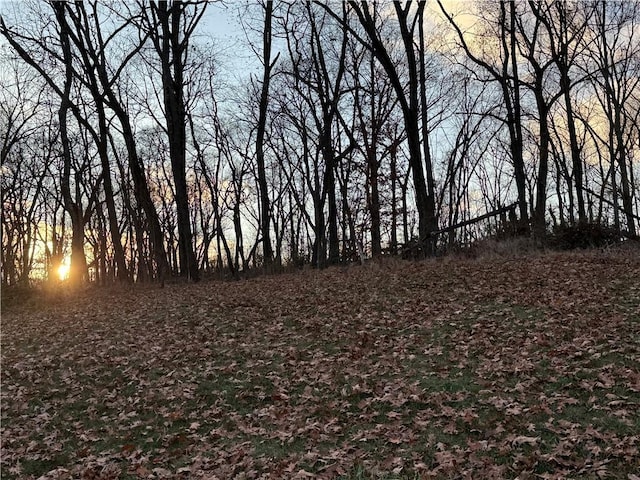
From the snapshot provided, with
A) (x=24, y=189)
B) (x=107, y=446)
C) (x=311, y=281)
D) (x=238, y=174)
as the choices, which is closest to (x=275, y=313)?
(x=311, y=281)

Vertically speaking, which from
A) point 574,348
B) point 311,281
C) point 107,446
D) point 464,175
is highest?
point 464,175

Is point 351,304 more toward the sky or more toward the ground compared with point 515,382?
more toward the sky

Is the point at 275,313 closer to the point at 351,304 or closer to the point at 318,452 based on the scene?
the point at 351,304

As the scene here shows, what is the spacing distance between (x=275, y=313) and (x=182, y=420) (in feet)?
16.1

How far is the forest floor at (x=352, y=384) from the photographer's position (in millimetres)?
5445

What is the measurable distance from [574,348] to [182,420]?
539 cm

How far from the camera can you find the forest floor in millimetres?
5445

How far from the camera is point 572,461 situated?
482 centimetres

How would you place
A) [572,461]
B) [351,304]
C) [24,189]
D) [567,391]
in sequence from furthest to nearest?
[24,189] < [351,304] < [567,391] < [572,461]

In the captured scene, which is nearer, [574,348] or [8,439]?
[8,439]

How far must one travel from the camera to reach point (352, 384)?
746cm

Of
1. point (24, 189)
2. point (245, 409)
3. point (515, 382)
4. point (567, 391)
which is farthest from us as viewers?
point (24, 189)

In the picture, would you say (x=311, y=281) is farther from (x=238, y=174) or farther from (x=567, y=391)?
(x=238, y=174)

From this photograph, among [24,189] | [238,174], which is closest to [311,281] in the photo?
[238,174]
